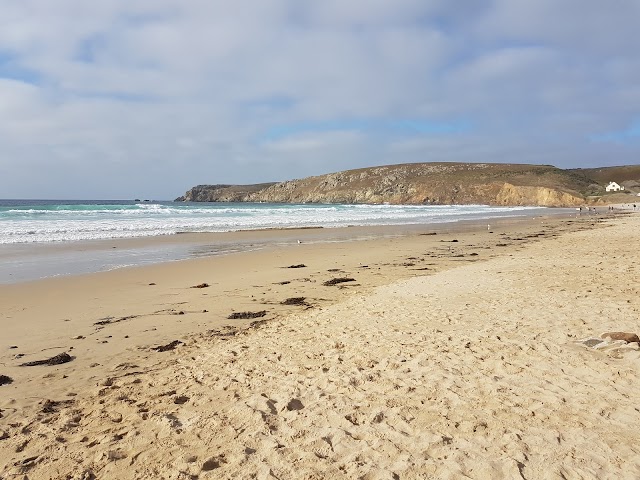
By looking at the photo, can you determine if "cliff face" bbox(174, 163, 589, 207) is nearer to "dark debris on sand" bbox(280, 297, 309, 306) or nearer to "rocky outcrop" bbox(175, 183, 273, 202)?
"rocky outcrop" bbox(175, 183, 273, 202)

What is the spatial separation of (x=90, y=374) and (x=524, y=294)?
276 inches

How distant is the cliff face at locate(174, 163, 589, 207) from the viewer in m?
83.8

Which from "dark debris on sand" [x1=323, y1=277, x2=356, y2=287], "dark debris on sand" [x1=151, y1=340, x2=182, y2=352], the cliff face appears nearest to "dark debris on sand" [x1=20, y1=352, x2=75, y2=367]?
"dark debris on sand" [x1=151, y1=340, x2=182, y2=352]

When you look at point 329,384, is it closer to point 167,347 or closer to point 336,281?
point 167,347

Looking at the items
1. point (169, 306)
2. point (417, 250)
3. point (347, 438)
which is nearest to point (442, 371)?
point (347, 438)

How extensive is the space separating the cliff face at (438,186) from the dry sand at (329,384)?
77.7m

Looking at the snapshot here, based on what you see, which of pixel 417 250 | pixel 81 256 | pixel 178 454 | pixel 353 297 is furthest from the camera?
pixel 417 250

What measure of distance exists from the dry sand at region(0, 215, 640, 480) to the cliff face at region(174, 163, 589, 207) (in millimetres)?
77746

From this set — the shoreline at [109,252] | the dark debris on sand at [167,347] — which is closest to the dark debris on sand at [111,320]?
the dark debris on sand at [167,347]

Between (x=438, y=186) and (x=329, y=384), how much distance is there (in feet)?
320

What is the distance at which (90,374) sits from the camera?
5094mm

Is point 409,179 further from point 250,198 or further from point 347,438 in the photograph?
point 347,438

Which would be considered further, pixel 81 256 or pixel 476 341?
pixel 81 256

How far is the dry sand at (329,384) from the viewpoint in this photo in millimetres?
3271
